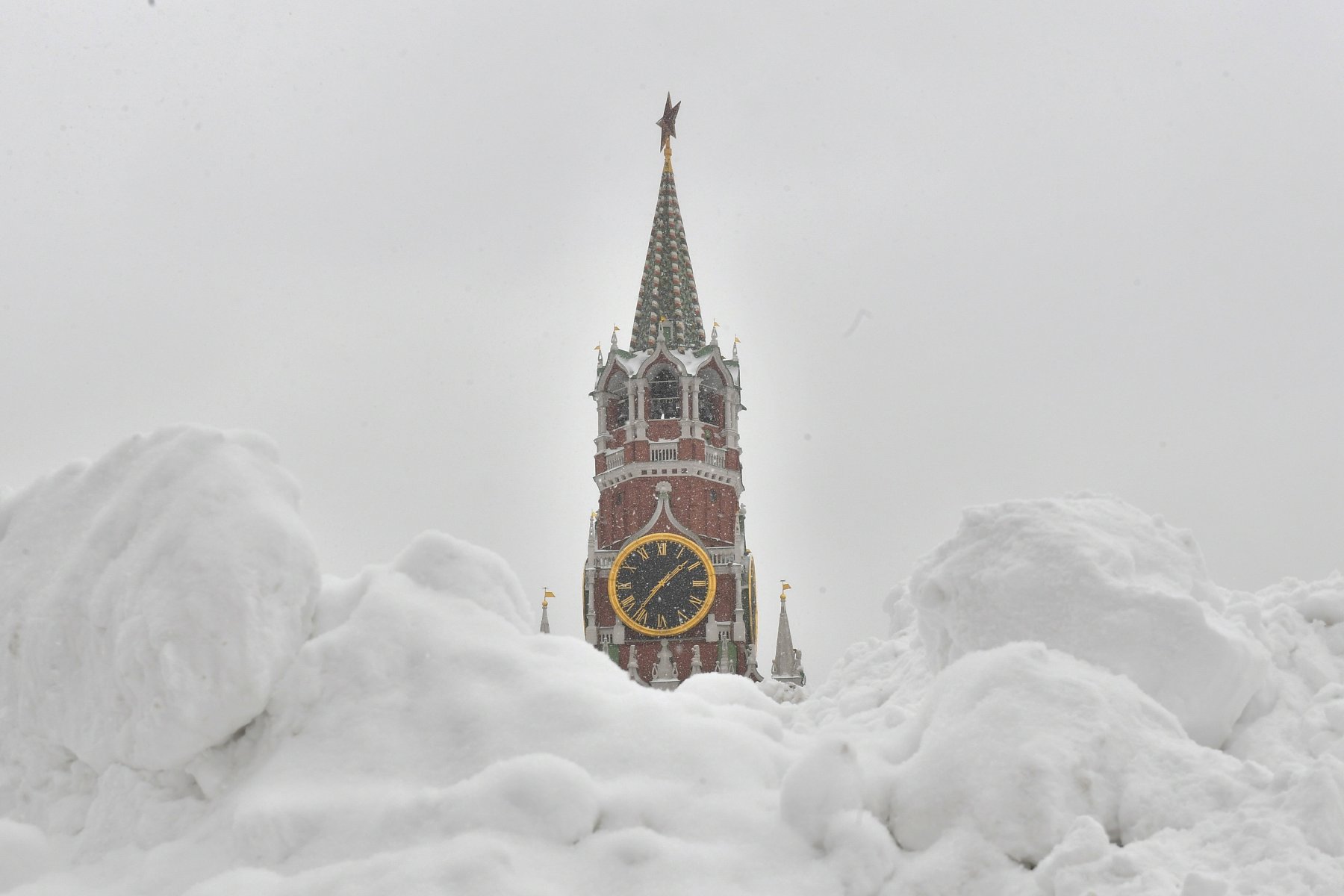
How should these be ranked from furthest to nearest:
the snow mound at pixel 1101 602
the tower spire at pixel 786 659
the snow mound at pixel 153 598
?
the tower spire at pixel 786 659 → the snow mound at pixel 1101 602 → the snow mound at pixel 153 598

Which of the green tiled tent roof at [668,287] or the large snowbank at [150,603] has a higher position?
the green tiled tent roof at [668,287]

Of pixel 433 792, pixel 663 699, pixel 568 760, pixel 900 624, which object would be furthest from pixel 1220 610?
pixel 433 792

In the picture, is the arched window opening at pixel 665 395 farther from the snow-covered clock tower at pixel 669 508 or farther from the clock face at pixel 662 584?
the clock face at pixel 662 584

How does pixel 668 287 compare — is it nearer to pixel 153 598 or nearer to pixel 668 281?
pixel 668 281

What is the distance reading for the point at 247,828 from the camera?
571cm

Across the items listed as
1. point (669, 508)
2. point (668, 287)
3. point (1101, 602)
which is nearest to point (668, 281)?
point (668, 287)

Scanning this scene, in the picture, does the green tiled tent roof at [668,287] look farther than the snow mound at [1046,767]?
Yes

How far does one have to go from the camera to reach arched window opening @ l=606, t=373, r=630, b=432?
4911cm

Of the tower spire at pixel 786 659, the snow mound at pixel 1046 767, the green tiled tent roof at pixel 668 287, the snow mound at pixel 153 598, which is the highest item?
the green tiled tent roof at pixel 668 287

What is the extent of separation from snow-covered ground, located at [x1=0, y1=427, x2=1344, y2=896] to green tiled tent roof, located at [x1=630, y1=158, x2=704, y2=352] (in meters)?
43.1

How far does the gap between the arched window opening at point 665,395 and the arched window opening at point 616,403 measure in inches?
44.3

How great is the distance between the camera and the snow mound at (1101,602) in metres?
6.71

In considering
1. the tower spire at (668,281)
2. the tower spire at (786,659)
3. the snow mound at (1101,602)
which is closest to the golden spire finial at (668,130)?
the tower spire at (668,281)

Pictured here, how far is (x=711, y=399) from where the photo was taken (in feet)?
163
